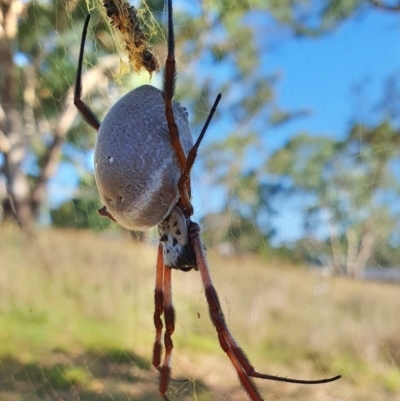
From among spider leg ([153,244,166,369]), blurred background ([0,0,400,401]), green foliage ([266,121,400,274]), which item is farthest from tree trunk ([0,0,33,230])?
spider leg ([153,244,166,369])

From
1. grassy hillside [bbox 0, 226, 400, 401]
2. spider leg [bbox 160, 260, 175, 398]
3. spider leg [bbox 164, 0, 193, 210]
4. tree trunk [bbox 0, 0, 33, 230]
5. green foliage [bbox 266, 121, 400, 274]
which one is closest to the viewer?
spider leg [bbox 164, 0, 193, 210]

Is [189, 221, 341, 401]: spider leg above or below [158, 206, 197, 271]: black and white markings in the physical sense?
below

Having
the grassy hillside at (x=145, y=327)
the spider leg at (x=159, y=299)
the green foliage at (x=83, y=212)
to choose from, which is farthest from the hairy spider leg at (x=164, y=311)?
the grassy hillside at (x=145, y=327)

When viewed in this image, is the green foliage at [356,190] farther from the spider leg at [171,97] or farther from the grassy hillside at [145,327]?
the spider leg at [171,97]

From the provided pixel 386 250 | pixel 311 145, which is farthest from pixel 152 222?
pixel 311 145

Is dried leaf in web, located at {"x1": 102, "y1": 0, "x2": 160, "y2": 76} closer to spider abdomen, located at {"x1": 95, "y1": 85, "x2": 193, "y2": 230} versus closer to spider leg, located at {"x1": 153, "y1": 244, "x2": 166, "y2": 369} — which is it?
spider abdomen, located at {"x1": 95, "y1": 85, "x2": 193, "y2": 230}

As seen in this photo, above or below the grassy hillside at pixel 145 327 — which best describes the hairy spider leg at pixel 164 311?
above
